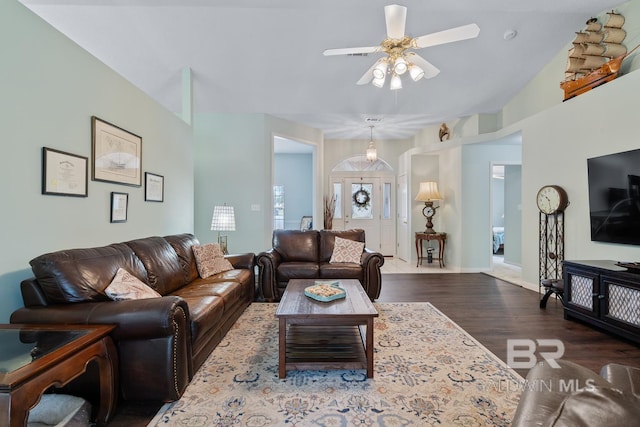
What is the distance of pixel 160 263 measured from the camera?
285 centimetres

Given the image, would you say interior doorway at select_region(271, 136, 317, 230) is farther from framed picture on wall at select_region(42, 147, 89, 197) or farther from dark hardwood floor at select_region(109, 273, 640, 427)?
framed picture on wall at select_region(42, 147, 89, 197)

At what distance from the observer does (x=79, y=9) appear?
3324 millimetres

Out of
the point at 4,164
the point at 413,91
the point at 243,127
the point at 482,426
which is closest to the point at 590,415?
the point at 482,426

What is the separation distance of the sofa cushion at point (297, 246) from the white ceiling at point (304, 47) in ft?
7.50

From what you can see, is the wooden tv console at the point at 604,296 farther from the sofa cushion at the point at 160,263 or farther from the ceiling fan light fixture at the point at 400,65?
the sofa cushion at the point at 160,263

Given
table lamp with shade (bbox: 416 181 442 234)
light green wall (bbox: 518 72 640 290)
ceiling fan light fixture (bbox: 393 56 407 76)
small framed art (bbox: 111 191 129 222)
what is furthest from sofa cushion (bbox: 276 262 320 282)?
table lamp with shade (bbox: 416 181 442 234)

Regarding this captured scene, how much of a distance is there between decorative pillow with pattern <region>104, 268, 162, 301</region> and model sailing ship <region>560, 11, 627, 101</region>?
16.8 feet

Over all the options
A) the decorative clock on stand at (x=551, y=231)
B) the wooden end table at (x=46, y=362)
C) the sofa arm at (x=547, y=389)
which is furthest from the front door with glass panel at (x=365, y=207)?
the sofa arm at (x=547, y=389)

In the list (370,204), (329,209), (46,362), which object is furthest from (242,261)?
(370,204)

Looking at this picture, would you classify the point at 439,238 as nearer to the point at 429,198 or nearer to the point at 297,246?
the point at 429,198

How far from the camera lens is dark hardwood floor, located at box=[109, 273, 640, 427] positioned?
243cm

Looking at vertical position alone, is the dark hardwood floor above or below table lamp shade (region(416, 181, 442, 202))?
below

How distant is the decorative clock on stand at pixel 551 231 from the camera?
399 cm

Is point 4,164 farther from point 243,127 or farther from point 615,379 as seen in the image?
point 243,127
